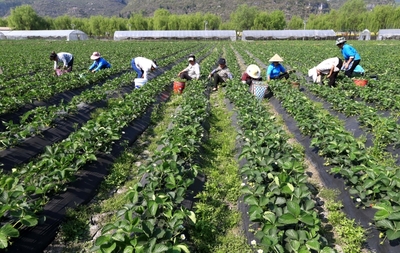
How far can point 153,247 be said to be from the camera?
7.25 feet

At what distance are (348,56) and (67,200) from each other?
932cm

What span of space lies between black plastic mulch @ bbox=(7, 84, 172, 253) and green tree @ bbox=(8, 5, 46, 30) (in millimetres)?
93495

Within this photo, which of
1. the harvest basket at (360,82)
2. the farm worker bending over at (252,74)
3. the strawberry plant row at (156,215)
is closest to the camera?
the strawberry plant row at (156,215)

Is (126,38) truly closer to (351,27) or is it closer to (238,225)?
(351,27)

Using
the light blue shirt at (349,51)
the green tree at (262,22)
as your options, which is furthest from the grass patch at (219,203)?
the green tree at (262,22)

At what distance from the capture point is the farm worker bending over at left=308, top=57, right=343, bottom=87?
876cm

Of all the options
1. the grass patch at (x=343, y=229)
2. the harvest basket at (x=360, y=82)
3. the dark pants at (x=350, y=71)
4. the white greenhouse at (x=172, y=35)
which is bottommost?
the white greenhouse at (x=172, y=35)

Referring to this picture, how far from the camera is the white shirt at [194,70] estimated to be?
1017 centimetres

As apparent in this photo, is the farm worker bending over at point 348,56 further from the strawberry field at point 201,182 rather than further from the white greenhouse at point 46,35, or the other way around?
the white greenhouse at point 46,35

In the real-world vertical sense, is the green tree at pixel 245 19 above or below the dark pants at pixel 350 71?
above

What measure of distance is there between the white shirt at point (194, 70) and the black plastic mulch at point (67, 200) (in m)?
5.11

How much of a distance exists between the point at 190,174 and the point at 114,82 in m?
6.69

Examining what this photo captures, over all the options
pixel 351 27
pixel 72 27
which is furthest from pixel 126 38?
pixel 351 27

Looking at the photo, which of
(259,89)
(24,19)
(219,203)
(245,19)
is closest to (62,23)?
(24,19)
